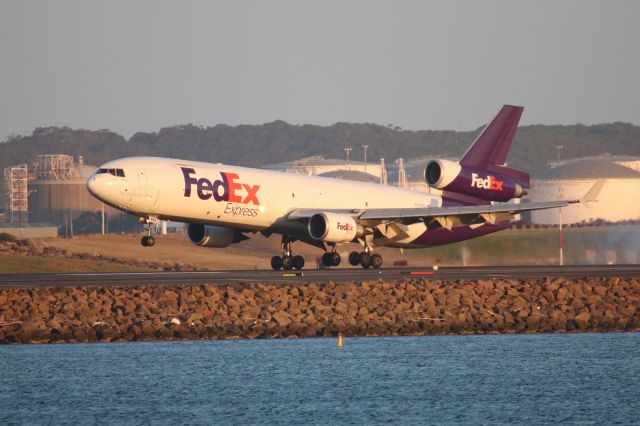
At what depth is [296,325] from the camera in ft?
132

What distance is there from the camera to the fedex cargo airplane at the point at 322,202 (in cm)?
5203

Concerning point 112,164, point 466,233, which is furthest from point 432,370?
point 466,233

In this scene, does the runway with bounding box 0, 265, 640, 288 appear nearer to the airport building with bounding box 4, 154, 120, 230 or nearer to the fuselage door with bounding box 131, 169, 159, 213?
the fuselage door with bounding box 131, 169, 159, 213

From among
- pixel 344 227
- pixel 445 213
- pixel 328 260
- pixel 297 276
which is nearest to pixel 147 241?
pixel 297 276

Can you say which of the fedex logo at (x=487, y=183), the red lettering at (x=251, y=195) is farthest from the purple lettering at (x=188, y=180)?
the fedex logo at (x=487, y=183)

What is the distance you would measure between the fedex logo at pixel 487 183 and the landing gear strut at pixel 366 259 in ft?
23.9

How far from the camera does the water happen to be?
29.3 metres

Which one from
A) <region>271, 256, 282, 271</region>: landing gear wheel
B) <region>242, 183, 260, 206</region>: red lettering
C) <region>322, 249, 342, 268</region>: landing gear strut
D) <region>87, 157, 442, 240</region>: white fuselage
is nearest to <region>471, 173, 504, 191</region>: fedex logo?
<region>87, 157, 442, 240</region>: white fuselage

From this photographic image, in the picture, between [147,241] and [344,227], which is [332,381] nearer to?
[147,241]

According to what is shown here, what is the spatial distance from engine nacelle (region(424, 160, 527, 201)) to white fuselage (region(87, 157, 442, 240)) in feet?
16.3

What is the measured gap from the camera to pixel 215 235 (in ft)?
190

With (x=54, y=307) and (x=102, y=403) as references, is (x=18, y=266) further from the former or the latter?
(x=102, y=403)

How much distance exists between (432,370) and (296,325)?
6.77 meters

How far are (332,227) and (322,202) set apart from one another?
143 inches
